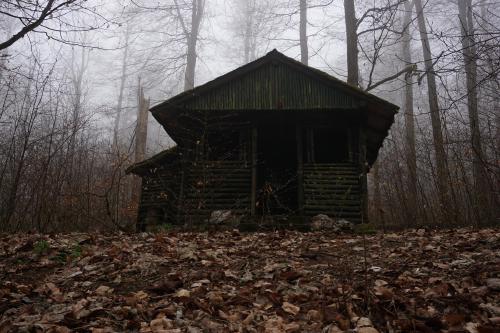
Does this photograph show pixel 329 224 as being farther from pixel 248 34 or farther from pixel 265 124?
pixel 248 34

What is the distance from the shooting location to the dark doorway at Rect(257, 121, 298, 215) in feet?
41.1

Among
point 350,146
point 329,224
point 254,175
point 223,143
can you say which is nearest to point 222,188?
point 254,175

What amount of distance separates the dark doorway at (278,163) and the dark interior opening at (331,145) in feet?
2.75

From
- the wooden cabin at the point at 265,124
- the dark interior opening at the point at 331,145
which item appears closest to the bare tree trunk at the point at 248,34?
the dark interior opening at the point at 331,145

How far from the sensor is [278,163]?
13.7 metres

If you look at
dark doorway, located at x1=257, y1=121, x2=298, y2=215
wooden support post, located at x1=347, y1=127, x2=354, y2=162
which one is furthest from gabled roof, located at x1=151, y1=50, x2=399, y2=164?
dark doorway, located at x1=257, y1=121, x2=298, y2=215

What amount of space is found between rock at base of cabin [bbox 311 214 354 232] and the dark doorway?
80.4 inches

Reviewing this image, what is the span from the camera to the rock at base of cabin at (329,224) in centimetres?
990

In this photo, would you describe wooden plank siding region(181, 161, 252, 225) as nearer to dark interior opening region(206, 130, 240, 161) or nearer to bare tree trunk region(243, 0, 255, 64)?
dark interior opening region(206, 130, 240, 161)

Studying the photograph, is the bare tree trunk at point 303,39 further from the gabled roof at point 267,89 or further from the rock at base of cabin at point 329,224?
the rock at base of cabin at point 329,224

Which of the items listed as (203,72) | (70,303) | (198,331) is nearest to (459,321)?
(198,331)

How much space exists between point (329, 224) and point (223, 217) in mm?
2773

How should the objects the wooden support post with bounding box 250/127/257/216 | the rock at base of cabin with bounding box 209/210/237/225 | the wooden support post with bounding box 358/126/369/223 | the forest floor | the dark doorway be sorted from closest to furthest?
the forest floor → the rock at base of cabin with bounding box 209/210/237/225 → the wooden support post with bounding box 358/126/369/223 → the wooden support post with bounding box 250/127/257/216 → the dark doorway

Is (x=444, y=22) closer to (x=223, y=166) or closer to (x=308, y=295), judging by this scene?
(x=223, y=166)
